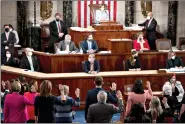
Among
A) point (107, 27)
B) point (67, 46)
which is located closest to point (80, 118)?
point (67, 46)

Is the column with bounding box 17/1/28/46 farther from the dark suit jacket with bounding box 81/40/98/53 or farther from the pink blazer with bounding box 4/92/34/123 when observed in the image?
the pink blazer with bounding box 4/92/34/123

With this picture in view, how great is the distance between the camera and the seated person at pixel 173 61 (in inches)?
492

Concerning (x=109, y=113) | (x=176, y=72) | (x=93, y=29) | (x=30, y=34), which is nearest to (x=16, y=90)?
(x=109, y=113)

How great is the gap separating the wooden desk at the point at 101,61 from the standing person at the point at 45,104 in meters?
5.22

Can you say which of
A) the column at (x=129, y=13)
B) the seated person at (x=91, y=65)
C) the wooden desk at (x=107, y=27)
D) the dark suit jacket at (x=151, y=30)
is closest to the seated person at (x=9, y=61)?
the seated person at (x=91, y=65)

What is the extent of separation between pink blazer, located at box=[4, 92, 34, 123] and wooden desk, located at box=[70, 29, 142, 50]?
6966mm

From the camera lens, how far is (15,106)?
7.52 meters

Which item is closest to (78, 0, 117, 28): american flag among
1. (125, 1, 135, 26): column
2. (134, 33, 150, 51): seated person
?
(125, 1, 135, 26): column

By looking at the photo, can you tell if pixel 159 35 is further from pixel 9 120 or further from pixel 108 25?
pixel 9 120

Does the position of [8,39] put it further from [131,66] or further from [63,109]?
[63,109]

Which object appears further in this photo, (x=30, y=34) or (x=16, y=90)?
(x=30, y=34)

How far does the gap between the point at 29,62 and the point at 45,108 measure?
515 cm

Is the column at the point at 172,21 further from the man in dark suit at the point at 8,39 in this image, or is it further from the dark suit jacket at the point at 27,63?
the dark suit jacket at the point at 27,63

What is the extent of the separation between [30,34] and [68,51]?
3.27m
